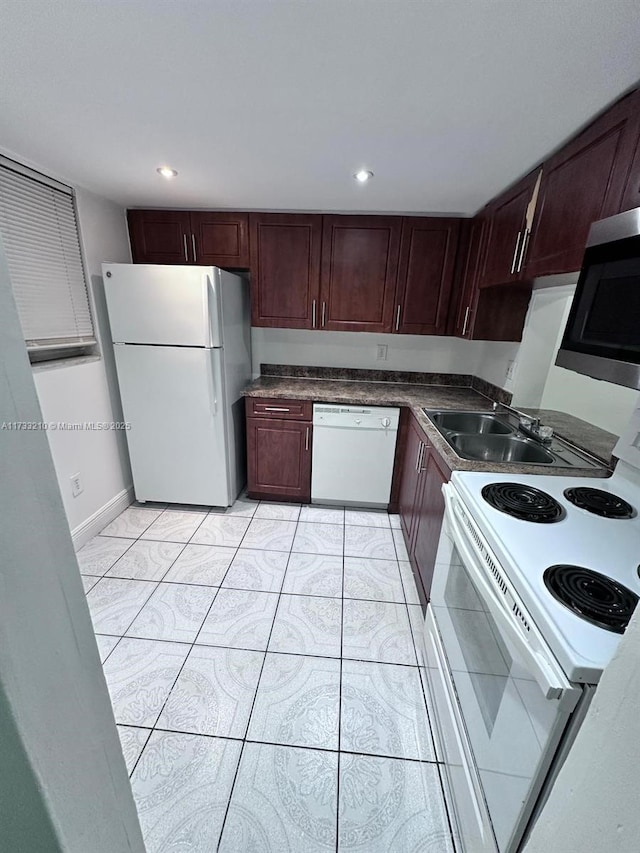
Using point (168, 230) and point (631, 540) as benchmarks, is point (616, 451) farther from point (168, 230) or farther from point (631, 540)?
point (168, 230)

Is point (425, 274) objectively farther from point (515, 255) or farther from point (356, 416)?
point (356, 416)

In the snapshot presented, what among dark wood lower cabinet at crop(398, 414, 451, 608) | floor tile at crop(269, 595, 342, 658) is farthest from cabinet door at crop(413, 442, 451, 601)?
floor tile at crop(269, 595, 342, 658)

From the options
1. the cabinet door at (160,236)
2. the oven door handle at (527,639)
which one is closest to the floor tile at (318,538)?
the oven door handle at (527,639)

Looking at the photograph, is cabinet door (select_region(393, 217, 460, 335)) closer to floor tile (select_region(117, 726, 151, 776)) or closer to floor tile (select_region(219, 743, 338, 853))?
floor tile (select_region(219, 743, 338, 853))

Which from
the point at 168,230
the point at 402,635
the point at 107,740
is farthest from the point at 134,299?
the point at 402,635

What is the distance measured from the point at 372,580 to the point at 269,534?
2.50 feet

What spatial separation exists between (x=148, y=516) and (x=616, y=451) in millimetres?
2747

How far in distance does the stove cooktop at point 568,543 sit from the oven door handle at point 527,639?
0.02 m

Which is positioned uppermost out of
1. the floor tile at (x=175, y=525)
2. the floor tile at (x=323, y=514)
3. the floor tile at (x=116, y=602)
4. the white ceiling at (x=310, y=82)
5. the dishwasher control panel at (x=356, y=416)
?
the white ceiling at (x=310, y=82)

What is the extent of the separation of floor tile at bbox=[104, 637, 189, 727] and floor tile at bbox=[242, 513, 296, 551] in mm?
765

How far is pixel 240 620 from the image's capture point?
1.73 metres

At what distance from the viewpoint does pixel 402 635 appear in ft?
5.55

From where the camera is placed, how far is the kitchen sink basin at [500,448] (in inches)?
67.8

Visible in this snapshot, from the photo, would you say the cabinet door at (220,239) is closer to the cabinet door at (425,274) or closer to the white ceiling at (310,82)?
the white ceiling at (310,82)
